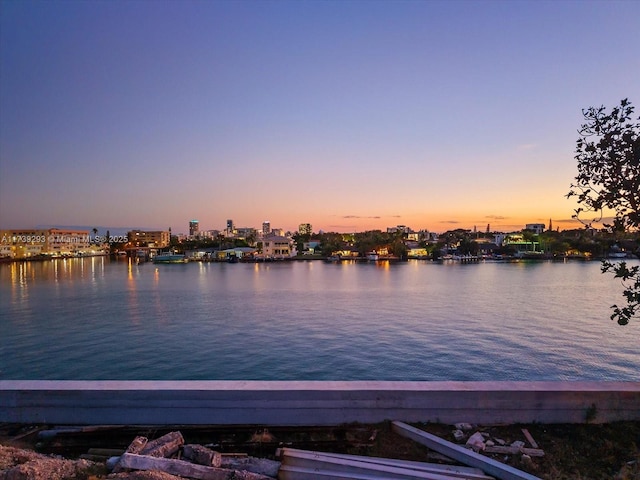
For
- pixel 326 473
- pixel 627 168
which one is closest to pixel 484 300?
pixel 627 168

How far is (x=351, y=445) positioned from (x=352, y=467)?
54cm

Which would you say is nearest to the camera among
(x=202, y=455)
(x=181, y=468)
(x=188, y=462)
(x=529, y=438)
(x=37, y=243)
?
(x=181, y=468)

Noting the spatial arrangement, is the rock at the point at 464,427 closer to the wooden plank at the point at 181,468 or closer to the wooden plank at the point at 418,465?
the wooden plank at the point at 418,465

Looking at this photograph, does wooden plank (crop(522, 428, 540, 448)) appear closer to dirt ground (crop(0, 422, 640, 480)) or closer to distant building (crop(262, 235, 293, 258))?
dirt ground (crop(0, 422, 640, 480))

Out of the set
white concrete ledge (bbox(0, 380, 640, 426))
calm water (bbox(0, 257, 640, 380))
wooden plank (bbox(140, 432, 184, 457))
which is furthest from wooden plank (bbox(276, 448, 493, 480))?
calm water (bbox(0, 257, 640, 380))

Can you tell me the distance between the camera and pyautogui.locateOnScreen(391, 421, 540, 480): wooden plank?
4.09 meters

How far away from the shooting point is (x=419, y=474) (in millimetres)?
4105

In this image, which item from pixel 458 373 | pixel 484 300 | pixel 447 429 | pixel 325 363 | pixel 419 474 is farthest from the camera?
pixel 484 300

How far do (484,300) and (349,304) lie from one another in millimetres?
11075

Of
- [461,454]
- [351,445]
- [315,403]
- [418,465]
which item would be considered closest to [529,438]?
[461,454]

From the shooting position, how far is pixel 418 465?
4305 mm

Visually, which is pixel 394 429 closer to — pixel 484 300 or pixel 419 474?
pixel 419 474

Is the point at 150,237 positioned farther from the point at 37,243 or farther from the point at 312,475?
the point at 312,475

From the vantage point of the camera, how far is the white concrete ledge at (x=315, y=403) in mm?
5133
